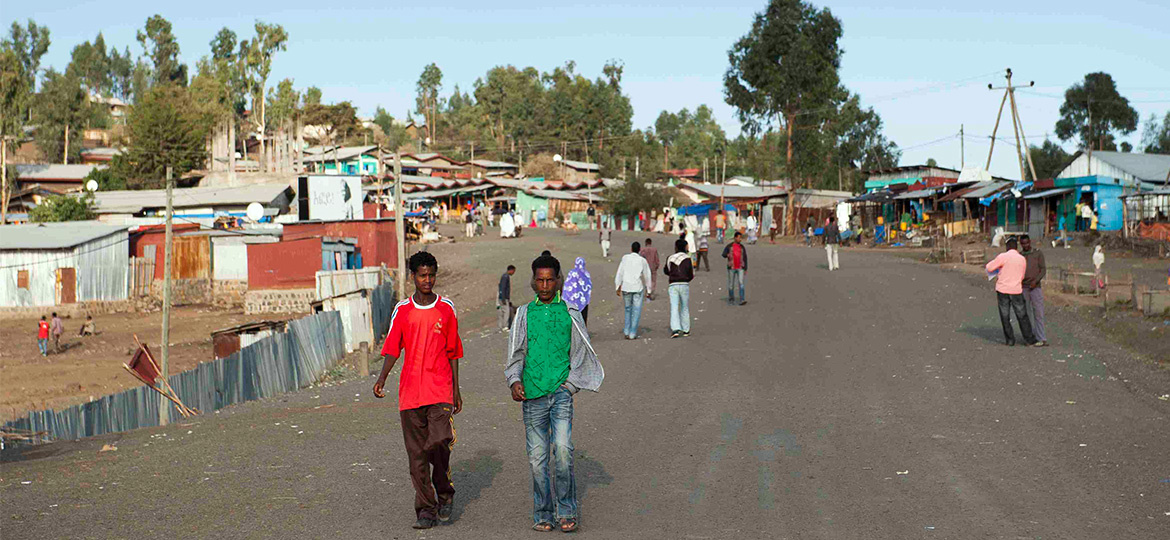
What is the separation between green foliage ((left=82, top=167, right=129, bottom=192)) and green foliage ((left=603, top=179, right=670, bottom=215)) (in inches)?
1274

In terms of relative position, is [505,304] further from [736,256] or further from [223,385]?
[223,385]

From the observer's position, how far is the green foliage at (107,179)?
66.8 m

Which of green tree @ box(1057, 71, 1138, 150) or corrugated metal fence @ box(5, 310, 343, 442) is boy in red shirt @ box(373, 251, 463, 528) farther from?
green tree @ box(1057, 71, 1138, 150)

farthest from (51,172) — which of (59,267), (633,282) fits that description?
(633,282)

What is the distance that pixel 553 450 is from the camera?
642 centimetres

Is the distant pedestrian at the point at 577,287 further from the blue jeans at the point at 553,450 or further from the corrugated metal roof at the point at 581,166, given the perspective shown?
the corrugated metal roof at the point at 581,166

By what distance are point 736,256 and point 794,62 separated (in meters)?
41.9

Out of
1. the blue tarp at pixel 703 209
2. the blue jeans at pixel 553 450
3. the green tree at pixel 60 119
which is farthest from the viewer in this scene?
the green tree at pixel 60 119

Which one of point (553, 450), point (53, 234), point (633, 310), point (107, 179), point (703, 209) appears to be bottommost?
point (553, 450)

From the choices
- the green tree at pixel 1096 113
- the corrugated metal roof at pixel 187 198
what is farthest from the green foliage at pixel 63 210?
the green tree at pixel 1096 113

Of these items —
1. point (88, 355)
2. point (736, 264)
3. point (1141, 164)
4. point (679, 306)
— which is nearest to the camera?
point (679, 306)

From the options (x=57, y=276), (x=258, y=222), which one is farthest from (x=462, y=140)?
(x=57, y=276)

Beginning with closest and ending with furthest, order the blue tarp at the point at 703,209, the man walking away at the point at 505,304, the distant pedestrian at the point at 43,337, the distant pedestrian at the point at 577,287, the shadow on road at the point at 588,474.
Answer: the shadow on road at the point at 588,474, the distant pedestrian at the point at 577,287, the man walking away at the point at 505,304, the distant pedestrian at the point at 43,337, the blue tarp at the point at 703,209

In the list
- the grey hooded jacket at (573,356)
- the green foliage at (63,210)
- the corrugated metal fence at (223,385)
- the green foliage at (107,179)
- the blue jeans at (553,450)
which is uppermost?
the green foliage at (107,179)
